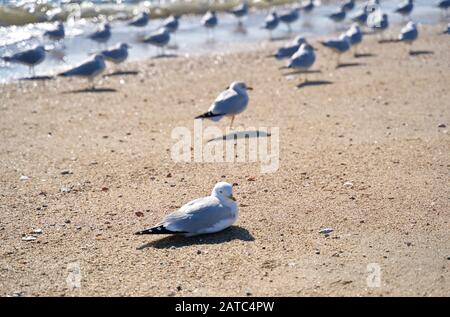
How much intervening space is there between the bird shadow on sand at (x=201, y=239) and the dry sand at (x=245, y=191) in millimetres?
17

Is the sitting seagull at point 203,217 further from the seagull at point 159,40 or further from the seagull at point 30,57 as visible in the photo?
the seagull at point 159,40

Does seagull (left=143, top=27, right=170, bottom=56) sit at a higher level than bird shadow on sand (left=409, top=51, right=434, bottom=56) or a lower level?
lower

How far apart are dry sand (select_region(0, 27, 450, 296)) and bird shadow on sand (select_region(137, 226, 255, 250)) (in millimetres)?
17

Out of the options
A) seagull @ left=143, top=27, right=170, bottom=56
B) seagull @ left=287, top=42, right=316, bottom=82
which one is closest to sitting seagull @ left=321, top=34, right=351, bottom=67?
seagull @ left=287, top=42, right=316, bottom=82

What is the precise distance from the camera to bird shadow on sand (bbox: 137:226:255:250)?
5.89 metres

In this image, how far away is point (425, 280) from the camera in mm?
4988

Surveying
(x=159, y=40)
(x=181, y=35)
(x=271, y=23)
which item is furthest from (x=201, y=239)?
(x=181, y=35)

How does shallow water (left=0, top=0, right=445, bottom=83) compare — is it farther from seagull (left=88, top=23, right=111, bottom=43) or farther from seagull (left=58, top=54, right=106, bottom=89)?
seagull (left=58, top=54, right=106, bottom=89)

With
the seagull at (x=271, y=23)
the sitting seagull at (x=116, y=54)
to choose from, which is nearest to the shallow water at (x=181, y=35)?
the seagull at (x=271, y=23)

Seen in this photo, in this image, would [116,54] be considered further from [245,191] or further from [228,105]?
[245,191]

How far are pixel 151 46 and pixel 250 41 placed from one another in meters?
2.45

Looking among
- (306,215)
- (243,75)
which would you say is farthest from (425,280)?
(243,75)

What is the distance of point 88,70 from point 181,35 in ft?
22.9
